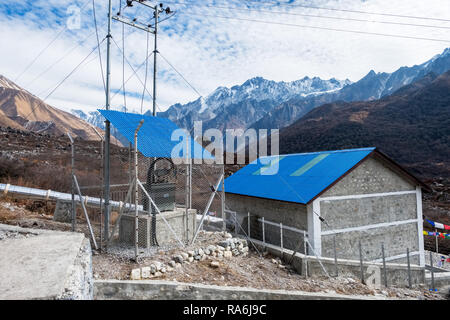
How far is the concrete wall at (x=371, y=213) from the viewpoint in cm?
1229

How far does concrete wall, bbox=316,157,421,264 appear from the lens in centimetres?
1229

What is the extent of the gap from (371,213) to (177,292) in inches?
404

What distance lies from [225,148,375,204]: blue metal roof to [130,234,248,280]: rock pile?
10.8 feet

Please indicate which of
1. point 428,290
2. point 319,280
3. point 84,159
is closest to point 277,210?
point 319,280

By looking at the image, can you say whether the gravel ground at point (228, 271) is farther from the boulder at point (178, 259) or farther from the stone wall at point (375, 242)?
the stone wall at point (375, 242)

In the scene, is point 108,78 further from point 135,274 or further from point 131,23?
point 135,274

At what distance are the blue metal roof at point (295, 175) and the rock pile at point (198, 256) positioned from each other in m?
3.29

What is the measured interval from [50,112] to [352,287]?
18239 centimetres

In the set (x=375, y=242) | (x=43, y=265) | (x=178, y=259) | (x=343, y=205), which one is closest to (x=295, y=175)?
(x=343, y=205)

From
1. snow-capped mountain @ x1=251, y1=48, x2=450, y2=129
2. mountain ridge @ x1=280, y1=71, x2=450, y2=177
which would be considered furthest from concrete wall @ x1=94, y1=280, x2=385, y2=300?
snow-capped mountain @ x1=251, y1=48, x2=450, y2=129

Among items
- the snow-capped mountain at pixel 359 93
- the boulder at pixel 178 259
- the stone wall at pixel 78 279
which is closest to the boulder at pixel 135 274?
the boulder at pixel 178 259

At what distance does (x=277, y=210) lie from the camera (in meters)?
13.5

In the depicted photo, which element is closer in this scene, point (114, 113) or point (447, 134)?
point (114, 113)

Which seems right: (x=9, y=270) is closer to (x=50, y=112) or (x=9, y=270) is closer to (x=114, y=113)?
(x=114, y=113)
